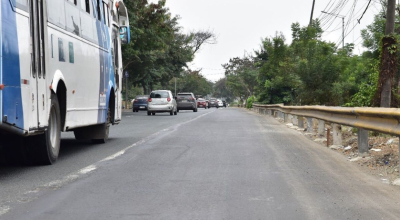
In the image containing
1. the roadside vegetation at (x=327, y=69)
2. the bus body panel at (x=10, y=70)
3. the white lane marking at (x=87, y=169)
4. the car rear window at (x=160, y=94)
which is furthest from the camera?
the car rear window at (x=160, y=94)

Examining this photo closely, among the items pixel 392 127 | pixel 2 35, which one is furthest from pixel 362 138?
pixel 2 35

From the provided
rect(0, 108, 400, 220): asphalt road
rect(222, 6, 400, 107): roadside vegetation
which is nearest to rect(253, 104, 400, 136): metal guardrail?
rect(0, 108, 400, 220): asphalt road

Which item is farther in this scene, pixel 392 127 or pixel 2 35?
pixel 392 127

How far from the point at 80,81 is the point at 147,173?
361 cm

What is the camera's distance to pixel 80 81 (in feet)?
38.5

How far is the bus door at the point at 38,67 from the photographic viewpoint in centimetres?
857

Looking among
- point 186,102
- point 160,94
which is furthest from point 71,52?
point 186,102

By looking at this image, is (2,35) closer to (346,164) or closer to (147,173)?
(147,173)

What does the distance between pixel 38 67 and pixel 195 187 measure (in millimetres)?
3027

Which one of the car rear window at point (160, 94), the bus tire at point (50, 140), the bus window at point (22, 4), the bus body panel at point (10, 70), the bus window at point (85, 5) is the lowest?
the bus tire at point (50, 140)

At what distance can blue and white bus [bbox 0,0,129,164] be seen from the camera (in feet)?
25.3

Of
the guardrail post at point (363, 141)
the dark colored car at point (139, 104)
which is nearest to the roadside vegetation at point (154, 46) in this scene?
the dark colored car at point (139, 104)

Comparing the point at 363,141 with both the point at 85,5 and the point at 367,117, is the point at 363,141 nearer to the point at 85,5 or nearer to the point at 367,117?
the point at 367,117

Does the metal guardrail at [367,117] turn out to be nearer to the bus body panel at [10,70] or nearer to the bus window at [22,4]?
the bus body panel at [10,70]
